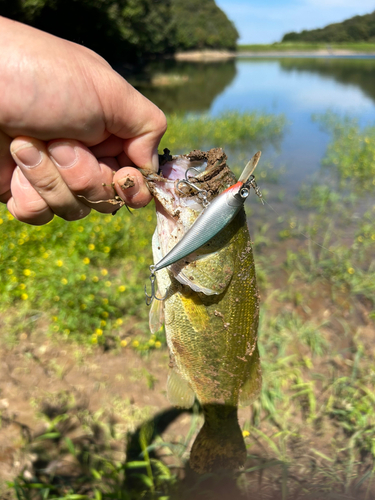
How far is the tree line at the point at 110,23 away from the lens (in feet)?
63.1

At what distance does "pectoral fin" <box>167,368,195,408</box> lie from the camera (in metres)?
2.07

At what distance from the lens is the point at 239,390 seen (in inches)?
81.3

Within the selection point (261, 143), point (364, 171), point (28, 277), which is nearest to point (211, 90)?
point (261, 143)

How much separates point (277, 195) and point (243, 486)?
708 cm

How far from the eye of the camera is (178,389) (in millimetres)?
2084

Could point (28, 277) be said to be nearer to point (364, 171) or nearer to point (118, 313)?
point (118, 313)

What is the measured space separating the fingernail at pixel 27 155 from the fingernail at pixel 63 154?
6 cm

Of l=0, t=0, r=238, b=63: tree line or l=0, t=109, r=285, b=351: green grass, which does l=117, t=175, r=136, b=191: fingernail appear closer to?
l=0, t=0, r=238, b=63: tree line

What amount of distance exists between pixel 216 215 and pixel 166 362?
8.80 feet

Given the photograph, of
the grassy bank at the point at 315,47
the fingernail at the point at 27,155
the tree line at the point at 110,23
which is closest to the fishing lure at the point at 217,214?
the fingernail at the point at 27,155

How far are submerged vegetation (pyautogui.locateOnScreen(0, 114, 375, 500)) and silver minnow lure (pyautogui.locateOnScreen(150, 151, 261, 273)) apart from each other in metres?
0.41

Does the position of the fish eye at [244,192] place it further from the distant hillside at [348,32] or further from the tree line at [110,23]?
the distant hillside at [348,32]

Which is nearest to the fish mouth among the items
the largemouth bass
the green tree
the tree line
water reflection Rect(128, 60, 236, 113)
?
the largemouth bass

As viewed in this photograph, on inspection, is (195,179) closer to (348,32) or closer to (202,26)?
(202,26)
